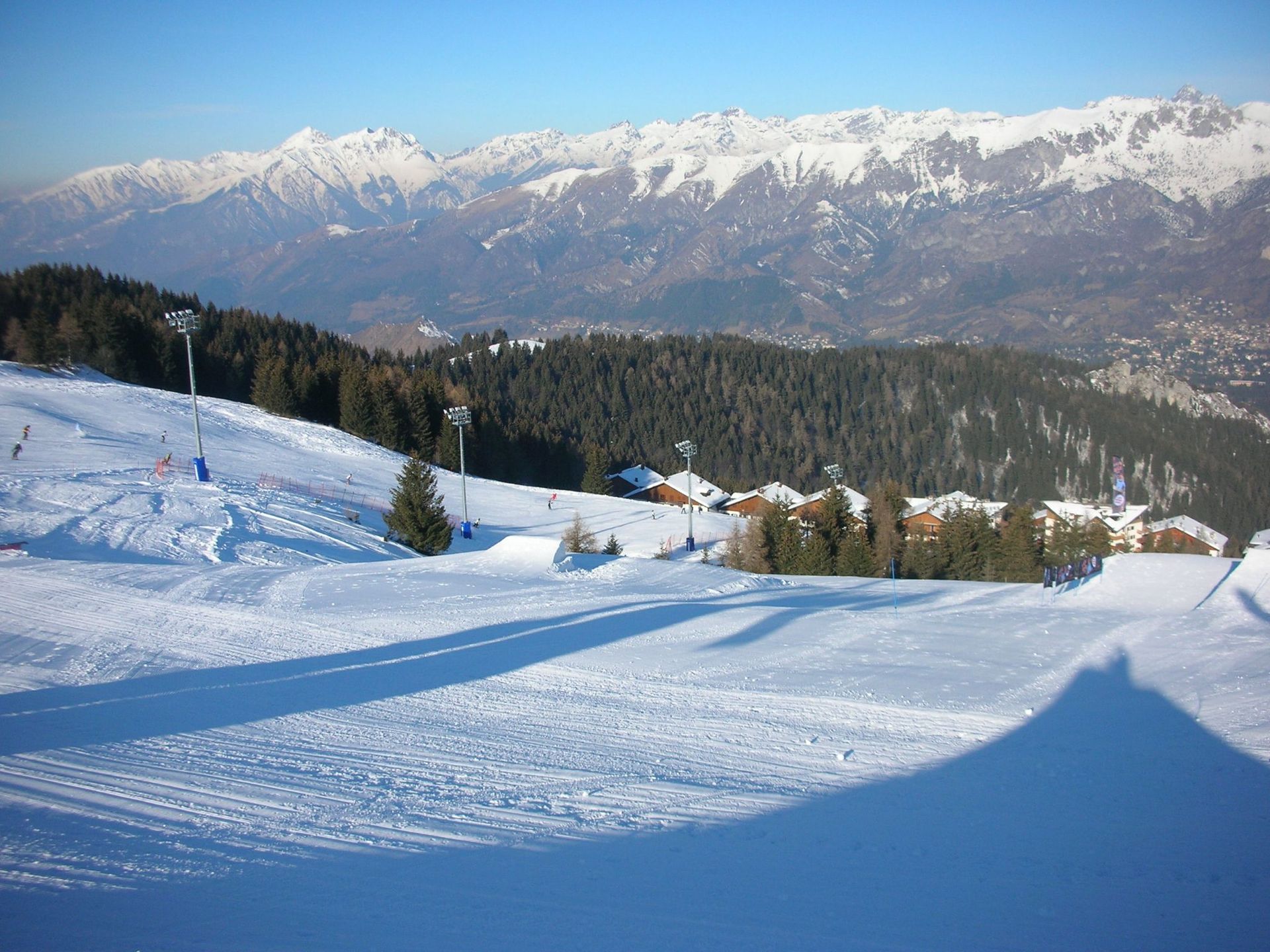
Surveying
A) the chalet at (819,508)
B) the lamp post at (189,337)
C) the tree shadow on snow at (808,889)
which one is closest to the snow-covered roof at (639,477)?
the chalet at (819,508)

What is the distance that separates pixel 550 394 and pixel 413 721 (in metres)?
100

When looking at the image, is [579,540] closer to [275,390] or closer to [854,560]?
[854,560]

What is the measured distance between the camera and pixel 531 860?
5.48 m

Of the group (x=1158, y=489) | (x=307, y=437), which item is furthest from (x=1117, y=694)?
(x=1158, y=489)

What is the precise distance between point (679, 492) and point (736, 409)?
44.8m

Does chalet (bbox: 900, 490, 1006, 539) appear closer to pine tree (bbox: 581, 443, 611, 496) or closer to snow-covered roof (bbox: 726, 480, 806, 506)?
snow-covered roof (bbox: 726, 480, 806, 506)

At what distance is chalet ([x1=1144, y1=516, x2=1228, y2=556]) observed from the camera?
5312cm

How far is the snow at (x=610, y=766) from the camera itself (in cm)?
494

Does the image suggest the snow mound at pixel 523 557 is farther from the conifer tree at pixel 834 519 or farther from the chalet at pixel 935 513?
the chalet at pixel 935 513

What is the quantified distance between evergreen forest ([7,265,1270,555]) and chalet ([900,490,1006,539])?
297 inches

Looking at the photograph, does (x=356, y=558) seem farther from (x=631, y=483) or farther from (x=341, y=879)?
(x=631, y=483)

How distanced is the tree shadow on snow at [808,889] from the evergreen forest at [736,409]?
54.1 metres

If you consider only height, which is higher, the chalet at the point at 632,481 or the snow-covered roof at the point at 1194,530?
the chalet at the point at 632,481

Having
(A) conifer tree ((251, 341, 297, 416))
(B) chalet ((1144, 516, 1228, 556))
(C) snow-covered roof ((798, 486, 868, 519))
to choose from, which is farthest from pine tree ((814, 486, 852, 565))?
(A) conifer tree ((251, 341, 297, 416))
